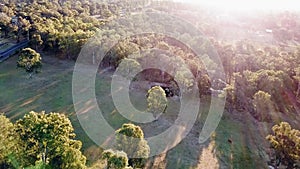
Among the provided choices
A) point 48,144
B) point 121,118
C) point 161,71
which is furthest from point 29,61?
point 48,144

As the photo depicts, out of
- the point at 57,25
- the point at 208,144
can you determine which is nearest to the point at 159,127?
the point at 208,144

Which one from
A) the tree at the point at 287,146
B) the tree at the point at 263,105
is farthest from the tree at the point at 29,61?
the tree at the point at 287,146

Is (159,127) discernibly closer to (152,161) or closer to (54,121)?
(152,161)

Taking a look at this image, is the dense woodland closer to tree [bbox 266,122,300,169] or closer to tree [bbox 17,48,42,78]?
tree [bbox 266,122,300,169]

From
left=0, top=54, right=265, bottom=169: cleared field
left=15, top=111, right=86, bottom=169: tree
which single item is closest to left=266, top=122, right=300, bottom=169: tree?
left=0, top=54, right=265, bottom=169: cleared field

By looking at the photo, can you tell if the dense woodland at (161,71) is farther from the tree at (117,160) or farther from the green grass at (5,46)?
the green grass at (5,46)
